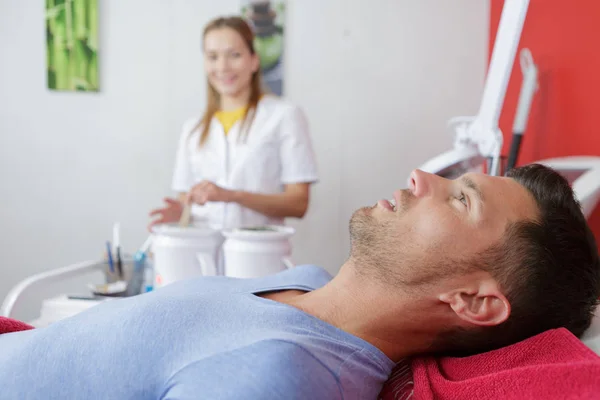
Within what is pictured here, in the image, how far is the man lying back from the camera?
761 mm

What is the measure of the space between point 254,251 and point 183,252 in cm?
17

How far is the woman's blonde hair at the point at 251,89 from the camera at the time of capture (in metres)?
1.97

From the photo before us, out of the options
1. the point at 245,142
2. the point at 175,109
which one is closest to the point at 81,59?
the point at 175,109

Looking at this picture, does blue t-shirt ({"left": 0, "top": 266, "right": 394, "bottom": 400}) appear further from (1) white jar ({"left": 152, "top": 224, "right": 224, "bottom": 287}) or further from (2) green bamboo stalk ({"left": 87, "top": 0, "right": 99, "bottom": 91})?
(2) green bamboo stalk ({"left": 87, "top": 0, "right": 99, "bottom": 91})

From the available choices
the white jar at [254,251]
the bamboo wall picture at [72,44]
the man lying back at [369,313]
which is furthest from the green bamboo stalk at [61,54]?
the man lying back at [369,313]

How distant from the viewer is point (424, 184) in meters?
1.02

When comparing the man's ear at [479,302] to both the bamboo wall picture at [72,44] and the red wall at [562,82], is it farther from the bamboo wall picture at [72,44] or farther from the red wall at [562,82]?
the bamboo wall picture at [72,44]

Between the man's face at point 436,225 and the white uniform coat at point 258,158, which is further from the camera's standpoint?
the white uniform coat at point 258,158

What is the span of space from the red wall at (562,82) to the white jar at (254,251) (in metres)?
0.79

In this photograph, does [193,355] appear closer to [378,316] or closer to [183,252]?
[378,316]

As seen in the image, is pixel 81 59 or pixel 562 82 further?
pixel 81 59

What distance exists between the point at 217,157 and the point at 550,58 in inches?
42.1

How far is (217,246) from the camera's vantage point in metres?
1.47

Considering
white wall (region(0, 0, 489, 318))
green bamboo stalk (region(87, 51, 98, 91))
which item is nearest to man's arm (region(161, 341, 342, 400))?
white wall (region(0, 0, 489, 318))
